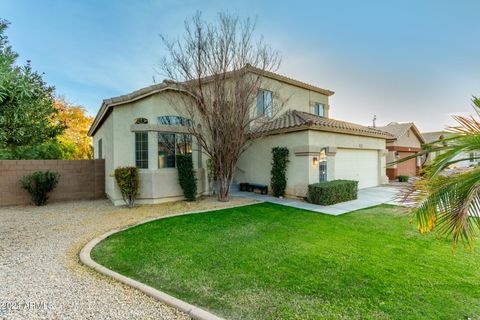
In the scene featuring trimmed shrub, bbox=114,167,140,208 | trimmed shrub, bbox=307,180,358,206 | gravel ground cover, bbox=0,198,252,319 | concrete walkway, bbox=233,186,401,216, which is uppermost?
trimmed shrub, bbox=114,167,140,208

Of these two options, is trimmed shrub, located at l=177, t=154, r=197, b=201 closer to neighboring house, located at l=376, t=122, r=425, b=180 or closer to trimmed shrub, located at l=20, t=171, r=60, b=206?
trimmed shrub, located at l=20, t=171, r=60, b=206

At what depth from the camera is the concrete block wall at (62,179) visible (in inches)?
466

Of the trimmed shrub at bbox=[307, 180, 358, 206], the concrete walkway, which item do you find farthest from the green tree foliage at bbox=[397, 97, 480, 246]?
the trimmed shrub at bbox=[307, 180, 358, 206]

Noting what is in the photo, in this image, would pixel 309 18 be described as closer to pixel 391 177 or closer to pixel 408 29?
pixel 408 29

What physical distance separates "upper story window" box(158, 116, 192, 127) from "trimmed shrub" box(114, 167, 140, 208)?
104 inches

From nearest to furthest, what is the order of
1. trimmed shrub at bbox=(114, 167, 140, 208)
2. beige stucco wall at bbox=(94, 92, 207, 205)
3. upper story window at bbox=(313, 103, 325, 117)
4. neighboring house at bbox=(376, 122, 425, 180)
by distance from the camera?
trimmed shrub at bbox=(114, 167, 140, 208) → beige stucco wall at bbox=(94, 92, 207, 205) → upper story window at bbox=(313, 103, 325, 117) → neighboring house at bbox=(376, 122, 425, 180)

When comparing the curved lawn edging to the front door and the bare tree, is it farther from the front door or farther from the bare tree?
the front door

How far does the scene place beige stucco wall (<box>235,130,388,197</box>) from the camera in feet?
39.5

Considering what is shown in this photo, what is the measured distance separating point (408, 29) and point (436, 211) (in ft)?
39.0

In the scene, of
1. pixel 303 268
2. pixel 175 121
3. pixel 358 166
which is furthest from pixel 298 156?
pixel 303 268

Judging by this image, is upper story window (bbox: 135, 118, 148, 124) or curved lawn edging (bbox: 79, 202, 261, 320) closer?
curved lawn edging (bbox: 79, 202, 261, 320)

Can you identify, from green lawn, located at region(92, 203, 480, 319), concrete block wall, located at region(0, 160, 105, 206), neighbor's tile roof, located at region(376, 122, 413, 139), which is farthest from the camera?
neighbor's tile roof, located at region(376, 122, 413, 139)

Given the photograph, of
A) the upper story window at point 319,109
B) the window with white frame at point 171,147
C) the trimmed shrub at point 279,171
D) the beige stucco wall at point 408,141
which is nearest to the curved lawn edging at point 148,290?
the window with white frame at point 171,147

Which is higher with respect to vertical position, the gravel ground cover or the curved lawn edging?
the curved lawn edging
